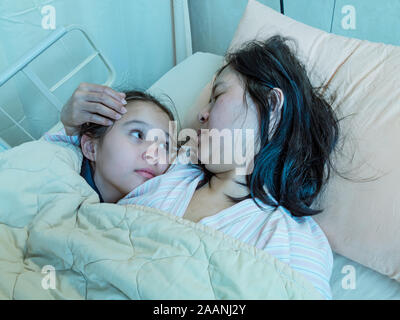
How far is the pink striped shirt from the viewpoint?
0.73 m

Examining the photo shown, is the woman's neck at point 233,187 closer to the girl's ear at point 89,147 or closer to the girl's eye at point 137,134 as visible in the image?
the girl's eye at point 137,134

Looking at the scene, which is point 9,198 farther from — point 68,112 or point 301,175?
point 301,175

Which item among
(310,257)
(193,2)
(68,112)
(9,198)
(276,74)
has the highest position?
(193,2)

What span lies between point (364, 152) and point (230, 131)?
34 cm

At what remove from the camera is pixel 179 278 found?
24.9 inches

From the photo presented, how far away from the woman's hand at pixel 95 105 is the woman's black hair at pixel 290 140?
38 cm

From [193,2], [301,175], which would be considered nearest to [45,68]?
[193,2]

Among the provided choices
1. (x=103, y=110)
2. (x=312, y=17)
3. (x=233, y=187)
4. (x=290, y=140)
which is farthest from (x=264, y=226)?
(x=312, y=17)

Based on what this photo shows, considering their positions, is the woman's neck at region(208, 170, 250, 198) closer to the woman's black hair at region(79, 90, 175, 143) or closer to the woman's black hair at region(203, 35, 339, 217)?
the woman's black hair at region(203, 35, 339, 217)

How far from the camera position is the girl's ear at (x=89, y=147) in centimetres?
104

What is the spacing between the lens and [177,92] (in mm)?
1303

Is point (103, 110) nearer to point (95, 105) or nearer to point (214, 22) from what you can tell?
point (95, 105)

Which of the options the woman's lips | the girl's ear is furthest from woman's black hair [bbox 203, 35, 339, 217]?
the girl's ear

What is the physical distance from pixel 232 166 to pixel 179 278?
0.36 m
